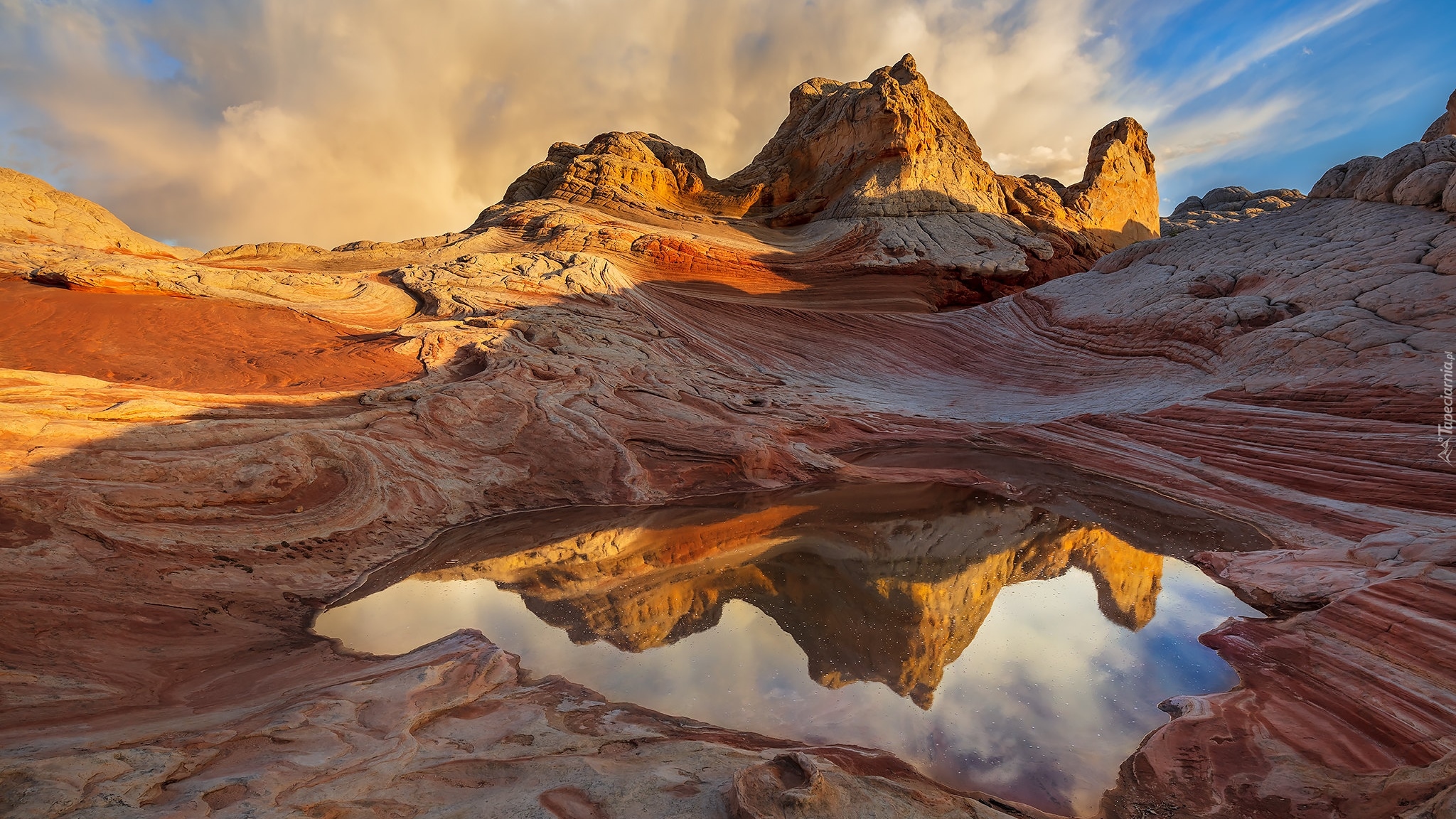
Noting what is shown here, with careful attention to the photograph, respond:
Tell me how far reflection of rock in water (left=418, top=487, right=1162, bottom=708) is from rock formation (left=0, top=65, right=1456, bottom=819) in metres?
0.78

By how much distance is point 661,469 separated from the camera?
984 cm

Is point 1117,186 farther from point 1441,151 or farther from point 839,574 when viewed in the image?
point 839,574

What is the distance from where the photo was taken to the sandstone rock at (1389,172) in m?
12.0

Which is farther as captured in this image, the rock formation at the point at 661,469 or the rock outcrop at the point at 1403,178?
the rock outcrop at the point at 1403,178

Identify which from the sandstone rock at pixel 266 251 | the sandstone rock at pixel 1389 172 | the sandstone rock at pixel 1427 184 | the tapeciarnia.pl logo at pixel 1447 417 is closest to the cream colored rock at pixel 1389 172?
the sandstone rock at pixel 1389 172

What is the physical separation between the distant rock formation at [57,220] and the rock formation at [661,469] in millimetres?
→ 150

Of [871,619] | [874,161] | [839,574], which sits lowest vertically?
[871,619]

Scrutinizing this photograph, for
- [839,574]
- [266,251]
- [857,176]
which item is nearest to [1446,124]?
[857,176]

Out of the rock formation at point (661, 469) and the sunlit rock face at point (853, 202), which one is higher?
the sunlit rock face at point (853, 202)

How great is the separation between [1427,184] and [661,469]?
14.4 meters

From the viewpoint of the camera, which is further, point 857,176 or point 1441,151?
point 857,176

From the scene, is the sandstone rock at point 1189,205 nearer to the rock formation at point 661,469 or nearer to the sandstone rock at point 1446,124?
the sandstone rock at point 1446,124

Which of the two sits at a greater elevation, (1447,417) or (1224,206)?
(1224,206)

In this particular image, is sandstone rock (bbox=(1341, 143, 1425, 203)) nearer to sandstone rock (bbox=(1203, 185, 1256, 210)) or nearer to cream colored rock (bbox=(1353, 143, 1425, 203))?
cream colored rock (bbox=(1353, 143, 1425, 203))
